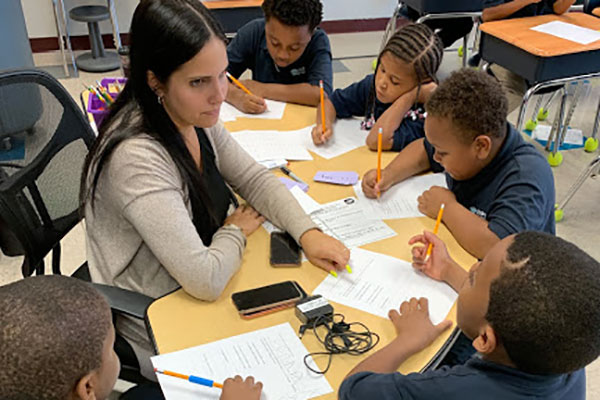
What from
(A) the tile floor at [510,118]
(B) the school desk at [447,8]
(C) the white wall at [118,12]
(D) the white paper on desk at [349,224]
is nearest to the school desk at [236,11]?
(C) the white wall at [118,12]

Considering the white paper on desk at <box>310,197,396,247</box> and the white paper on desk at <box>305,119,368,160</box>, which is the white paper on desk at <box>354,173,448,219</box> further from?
the white paper on desk at <box>305,119,368,160</box>

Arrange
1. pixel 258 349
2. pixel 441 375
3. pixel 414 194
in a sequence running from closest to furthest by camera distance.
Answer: pixel 441 375
pixel 258 349
pixel 414 194

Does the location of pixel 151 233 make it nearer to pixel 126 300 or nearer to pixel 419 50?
pixel 126 300

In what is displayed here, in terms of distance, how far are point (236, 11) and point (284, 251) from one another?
9.25 ft

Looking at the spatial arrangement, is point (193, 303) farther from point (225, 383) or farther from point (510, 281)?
point (510, 281)

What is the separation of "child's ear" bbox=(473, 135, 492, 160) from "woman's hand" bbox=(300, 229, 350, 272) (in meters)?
0.46

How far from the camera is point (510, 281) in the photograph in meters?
0.90

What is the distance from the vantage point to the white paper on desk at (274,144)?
1888 mm

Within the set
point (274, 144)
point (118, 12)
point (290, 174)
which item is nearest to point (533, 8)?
point (274, 144)

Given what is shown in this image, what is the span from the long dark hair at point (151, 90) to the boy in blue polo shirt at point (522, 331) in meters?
0.68

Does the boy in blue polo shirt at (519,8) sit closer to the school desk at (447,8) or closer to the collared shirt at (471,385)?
the school desk at (447,8)

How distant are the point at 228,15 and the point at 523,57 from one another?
2.03 m

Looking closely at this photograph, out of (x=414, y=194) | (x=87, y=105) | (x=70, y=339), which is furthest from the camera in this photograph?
(x=87, y=105)

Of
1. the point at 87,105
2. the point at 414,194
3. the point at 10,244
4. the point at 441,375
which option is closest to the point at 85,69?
the point at 87,105
